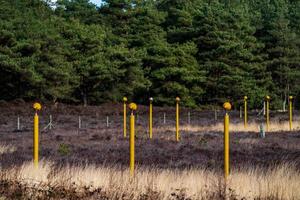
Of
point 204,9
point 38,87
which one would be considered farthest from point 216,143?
point 204,9

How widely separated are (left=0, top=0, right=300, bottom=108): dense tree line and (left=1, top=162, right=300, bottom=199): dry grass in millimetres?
37571

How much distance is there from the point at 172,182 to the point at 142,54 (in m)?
47.5

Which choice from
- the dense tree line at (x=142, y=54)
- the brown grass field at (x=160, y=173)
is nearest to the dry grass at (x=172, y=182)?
the brown grass field at (x=160, y=173)

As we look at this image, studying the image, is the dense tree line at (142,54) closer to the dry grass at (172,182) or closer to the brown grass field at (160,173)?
the brown grass field at (160,173)

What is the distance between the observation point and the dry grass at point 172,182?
871 cm

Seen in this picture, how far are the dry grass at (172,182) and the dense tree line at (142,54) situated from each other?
37.6 meters

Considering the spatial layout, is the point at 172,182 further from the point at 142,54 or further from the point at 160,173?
the point at 142,54

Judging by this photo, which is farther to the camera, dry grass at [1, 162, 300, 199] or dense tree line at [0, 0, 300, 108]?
dense tree line at [0, 0, 300, 108]

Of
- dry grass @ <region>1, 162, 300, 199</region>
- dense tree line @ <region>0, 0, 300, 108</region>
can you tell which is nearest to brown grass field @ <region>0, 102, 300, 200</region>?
dry grass @ <region>1, 162, 300, 199</region>

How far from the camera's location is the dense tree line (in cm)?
5078

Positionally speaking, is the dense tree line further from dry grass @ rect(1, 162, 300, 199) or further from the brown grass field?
dry grass @ rect(1, 162, 300, 199)

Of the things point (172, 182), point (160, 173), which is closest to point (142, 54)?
point (160, 173)

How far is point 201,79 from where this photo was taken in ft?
192

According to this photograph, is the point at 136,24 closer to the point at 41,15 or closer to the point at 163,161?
the point at 41,15
